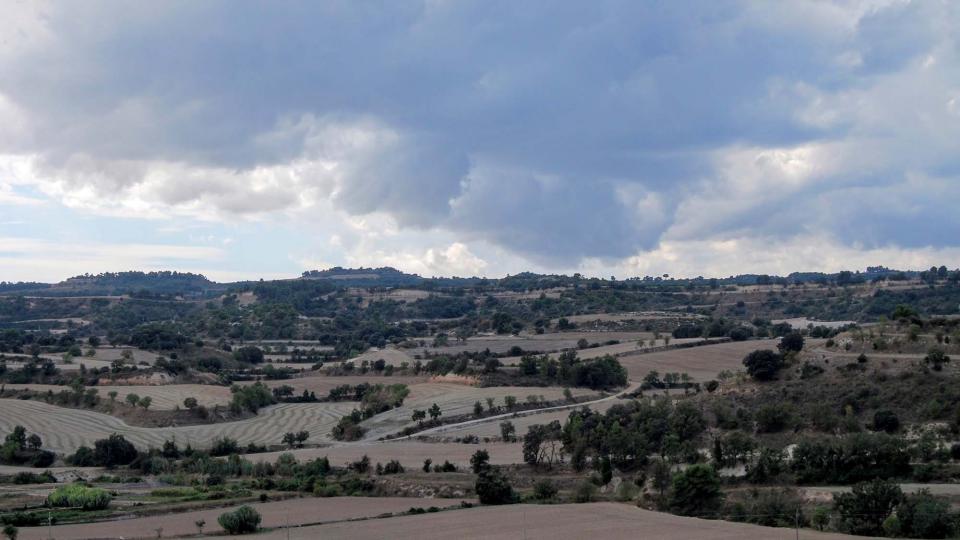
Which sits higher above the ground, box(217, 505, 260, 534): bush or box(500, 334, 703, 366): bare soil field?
box(500, 334, 703, 366): bare soil field

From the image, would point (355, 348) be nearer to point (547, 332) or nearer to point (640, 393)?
point (547, 332)

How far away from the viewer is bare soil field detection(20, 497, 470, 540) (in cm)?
5059

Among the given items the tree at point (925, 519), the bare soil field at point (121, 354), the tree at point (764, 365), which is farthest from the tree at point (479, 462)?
the bare soil field at point (121, 354)

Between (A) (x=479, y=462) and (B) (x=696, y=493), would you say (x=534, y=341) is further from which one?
→ (B) (x=696, y=493)

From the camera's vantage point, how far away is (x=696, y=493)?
53.1 meters

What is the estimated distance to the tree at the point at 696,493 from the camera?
2069 inches

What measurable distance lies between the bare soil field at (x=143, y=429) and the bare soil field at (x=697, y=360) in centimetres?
3421

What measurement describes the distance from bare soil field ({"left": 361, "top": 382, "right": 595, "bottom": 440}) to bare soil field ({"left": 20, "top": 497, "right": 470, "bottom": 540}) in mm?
36776

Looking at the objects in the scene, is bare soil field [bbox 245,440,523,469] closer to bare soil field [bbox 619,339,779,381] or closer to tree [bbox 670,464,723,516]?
tree [bbox 670,464,723,516]

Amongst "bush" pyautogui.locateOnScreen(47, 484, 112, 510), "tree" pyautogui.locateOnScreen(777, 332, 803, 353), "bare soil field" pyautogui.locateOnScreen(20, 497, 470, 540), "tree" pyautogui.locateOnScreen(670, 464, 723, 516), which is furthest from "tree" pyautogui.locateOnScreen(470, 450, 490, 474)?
"tree" pyautogui.locateOnScreen(777, 332, 803, 353)

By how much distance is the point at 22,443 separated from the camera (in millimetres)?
89375

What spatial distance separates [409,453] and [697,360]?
5228 centimetres

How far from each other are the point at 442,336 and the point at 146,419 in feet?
254

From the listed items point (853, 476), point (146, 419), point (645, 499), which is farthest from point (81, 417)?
point (853, 476)
